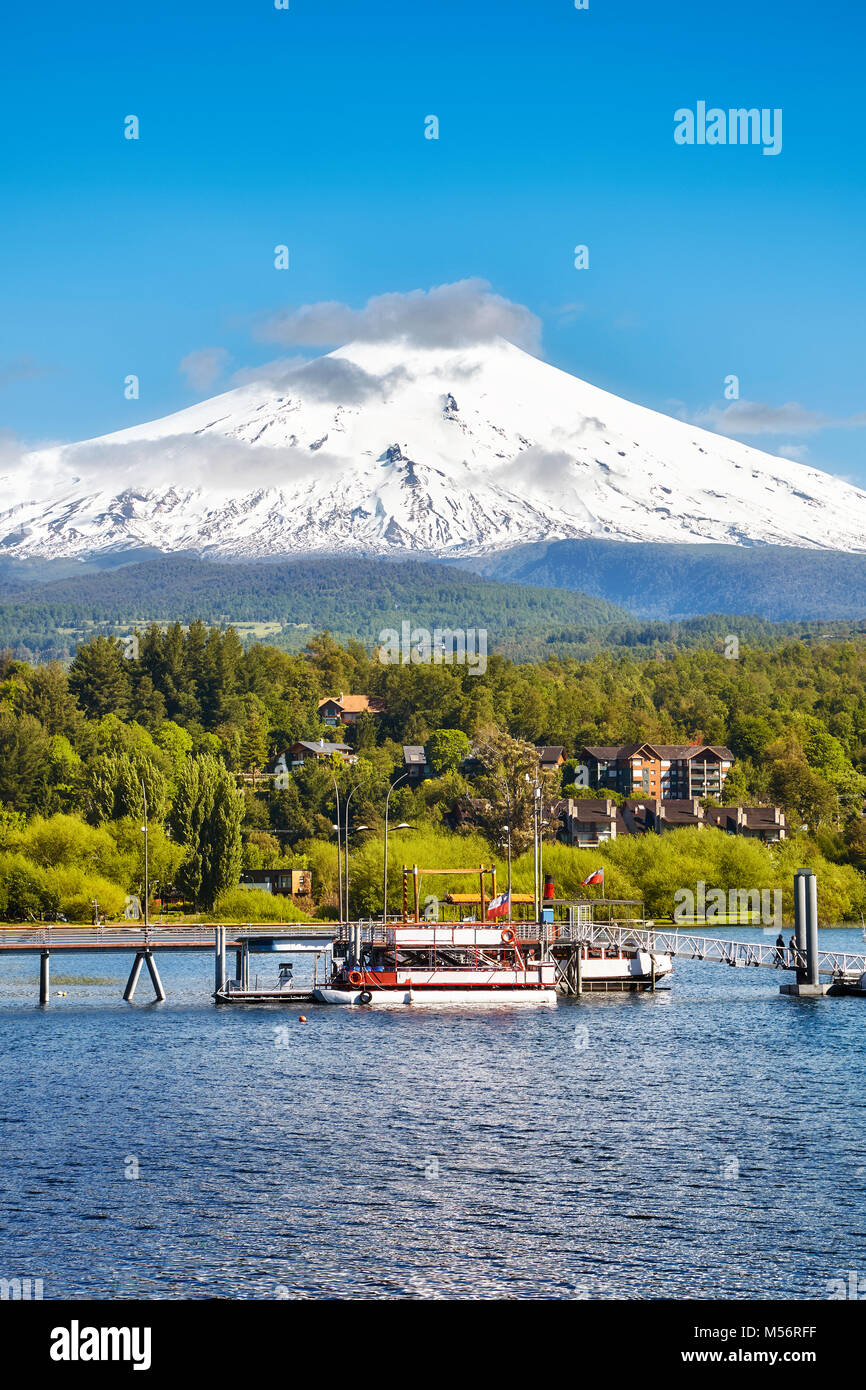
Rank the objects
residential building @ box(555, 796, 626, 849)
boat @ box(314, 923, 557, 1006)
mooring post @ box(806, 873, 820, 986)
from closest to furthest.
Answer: mooring post @ box(806, 873, 820, 986)
boat @ box(314, 923, 557, 1006)
residential building @ box(555, 796, 626, 849)

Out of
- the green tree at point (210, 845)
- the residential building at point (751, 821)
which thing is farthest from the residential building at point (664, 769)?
the green tree at point (210, 845)

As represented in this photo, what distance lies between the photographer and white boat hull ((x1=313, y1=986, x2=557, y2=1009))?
72.4m

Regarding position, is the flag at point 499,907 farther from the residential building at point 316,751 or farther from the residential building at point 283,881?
the residential building at point 316,751

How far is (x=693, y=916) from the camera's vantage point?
112 meters

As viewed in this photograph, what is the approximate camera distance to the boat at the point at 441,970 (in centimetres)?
7306

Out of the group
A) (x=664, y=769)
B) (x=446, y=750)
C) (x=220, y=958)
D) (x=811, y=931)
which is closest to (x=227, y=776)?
(x=446, y=750)

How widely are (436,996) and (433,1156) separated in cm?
3537

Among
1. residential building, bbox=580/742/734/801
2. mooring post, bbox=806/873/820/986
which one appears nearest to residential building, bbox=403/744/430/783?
residential building, bbox=580/742/734/801

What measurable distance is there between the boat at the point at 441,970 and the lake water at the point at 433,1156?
6062 millimetres

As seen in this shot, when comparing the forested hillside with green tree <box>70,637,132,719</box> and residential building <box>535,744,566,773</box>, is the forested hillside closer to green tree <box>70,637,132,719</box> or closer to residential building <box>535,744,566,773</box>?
green tree <box>70,637,132,719</box>

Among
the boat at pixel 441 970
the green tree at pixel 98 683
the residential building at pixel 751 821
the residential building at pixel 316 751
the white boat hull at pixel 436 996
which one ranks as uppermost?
the green tree at pixel 98 683

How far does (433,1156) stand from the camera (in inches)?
1494
